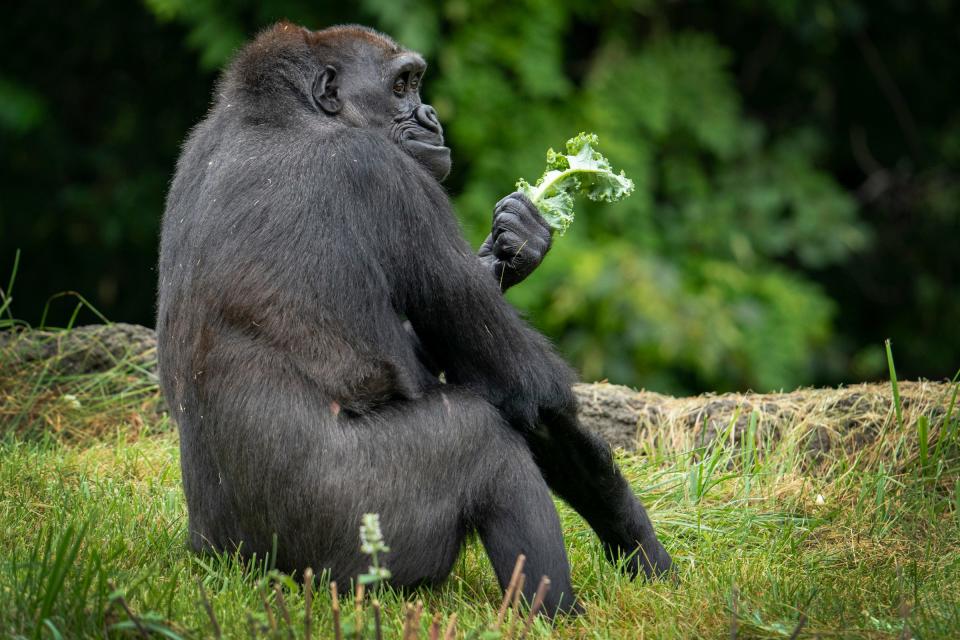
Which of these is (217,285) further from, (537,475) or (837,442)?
(837,442)

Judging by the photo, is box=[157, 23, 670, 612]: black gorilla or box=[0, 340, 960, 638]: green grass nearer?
box=[0, 340, 960, 638]: green grass

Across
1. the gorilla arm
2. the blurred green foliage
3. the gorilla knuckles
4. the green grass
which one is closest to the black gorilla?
the gorilla arm

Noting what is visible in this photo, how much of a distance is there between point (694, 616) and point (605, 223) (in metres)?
5.44

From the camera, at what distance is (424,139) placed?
3.97 metres

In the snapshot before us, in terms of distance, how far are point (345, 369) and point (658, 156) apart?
607cm

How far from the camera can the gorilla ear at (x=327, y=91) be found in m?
3.77

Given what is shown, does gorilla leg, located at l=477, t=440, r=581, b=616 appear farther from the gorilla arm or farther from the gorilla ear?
the gorilla ear

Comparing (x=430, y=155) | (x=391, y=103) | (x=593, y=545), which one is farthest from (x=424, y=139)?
(x=593, y=545)

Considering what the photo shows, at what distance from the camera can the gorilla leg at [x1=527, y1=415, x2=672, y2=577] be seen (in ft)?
11.5

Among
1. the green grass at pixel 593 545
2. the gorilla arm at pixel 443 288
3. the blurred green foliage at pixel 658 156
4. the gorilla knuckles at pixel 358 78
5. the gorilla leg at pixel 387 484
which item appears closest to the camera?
the green grass at pixel 593 545

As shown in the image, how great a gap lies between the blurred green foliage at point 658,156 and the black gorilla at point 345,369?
398cm

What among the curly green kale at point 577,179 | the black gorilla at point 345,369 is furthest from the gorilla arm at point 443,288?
the curly green kale at point 577,179

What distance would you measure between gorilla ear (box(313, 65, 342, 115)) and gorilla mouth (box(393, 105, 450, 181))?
24 centimetres

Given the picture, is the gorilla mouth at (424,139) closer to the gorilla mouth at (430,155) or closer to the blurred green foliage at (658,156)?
the gorilla mouth at (430,155)
